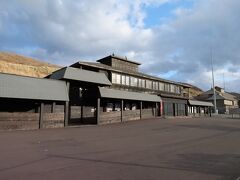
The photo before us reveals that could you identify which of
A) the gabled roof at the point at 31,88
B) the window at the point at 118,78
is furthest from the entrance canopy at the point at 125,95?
the gabled roof at the point at 31,88

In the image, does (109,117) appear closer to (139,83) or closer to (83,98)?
(83,98)

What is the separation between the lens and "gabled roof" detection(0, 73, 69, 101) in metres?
21.8

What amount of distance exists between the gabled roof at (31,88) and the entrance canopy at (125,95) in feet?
16.9

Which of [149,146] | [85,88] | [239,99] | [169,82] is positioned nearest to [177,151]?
[149,146]

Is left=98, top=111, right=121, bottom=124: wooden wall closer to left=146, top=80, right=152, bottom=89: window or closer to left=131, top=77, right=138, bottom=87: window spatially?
left=131, top=77, right=138, bottom=87: window

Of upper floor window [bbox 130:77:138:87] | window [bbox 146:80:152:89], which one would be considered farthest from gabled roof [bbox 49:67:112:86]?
window [bbox 146:80:152:89]

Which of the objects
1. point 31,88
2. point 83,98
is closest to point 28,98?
point 31,88

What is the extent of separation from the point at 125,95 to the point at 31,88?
1288cm

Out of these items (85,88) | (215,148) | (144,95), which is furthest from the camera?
(144,95)

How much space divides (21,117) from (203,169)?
1671 centimetres

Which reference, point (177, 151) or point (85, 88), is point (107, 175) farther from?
point (85, 88)

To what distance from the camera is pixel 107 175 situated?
825cm

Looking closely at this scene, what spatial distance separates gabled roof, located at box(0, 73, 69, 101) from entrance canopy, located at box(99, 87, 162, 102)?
5.14 m

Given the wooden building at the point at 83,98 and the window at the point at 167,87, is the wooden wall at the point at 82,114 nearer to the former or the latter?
the wooden building at the point at 83,98
